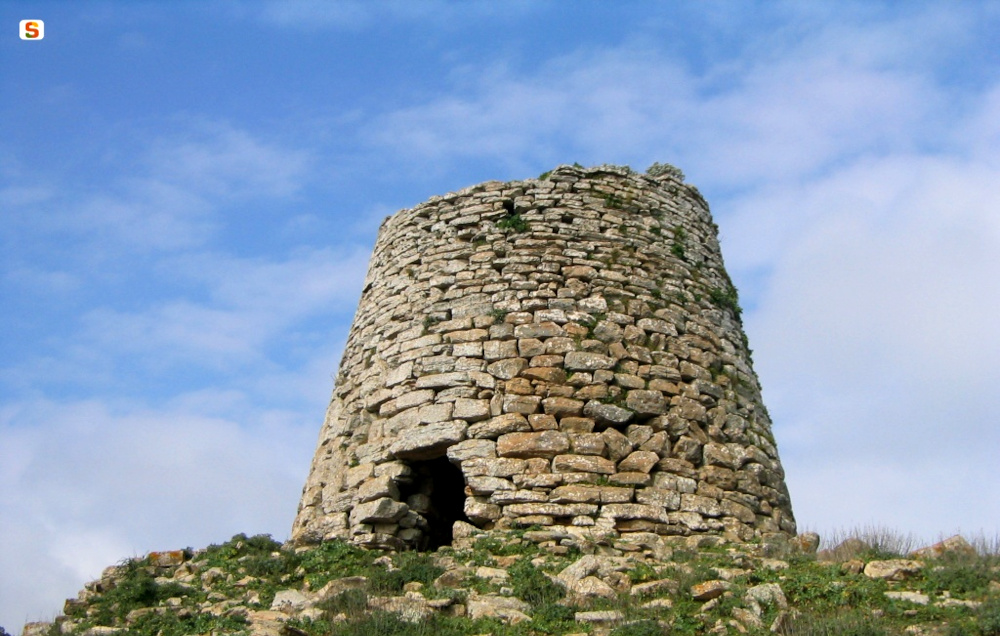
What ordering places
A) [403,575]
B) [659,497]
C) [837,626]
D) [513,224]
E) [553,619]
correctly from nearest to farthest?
[837,626]
[553,619]
[403,575]
[659,497]
[513,224]

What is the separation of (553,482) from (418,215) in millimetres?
3734

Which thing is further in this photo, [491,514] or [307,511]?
[307,511]

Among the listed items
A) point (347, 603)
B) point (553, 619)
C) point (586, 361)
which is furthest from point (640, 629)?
point (586, 361)

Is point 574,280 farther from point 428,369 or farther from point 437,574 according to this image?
point 437,574

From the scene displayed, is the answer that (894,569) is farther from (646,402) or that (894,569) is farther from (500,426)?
(500,426)

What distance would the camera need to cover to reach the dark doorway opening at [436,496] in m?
9.39

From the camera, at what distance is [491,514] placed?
340 inches

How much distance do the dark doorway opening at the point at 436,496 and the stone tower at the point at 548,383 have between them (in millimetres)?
20

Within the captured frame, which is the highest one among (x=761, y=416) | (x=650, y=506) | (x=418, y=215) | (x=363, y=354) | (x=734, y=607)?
(x=418, y=215)

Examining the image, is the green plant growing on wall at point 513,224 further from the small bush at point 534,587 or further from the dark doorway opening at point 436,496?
the small bush at point 534,587

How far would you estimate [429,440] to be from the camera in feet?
30.1

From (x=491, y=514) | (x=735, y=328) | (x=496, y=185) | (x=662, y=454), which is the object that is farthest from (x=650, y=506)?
(x=496, y=185)

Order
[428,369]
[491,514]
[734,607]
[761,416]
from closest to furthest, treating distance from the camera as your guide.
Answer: [734,607] → [491,514] → [428,369] → [761,416]

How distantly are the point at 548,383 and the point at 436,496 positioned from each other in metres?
1.51
